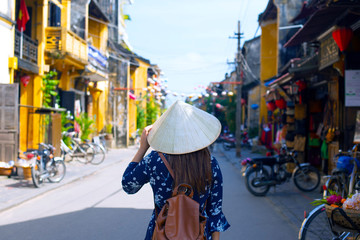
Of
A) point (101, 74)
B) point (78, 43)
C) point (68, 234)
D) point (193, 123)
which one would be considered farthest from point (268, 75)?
point (193, 123)

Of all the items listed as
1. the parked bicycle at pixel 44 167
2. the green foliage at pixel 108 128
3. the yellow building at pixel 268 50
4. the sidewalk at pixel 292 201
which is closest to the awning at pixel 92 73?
the green foliage at pixel 108 128

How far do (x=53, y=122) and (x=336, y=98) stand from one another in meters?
9.85

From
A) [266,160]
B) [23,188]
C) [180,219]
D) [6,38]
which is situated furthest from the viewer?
[6,38]

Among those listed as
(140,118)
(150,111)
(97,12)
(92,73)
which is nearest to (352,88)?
(92,73)

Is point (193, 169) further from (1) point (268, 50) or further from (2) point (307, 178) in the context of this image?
(1) point (268, 50)

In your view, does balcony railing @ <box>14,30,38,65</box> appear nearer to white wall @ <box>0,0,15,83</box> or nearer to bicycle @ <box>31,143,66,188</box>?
white wall @ <box>0,0,15,83</box>

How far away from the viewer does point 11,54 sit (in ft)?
44.0

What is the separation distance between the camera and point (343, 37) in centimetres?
819

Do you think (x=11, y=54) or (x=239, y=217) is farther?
(x=11, y=54)

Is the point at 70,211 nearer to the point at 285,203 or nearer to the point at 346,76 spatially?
the point at 285,203

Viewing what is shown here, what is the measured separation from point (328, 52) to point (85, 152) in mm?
11140

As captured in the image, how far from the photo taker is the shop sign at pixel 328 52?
8.77 m

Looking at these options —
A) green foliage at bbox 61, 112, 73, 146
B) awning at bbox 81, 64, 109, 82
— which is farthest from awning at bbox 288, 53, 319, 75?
awning at bbox 81, 64, 109, 82

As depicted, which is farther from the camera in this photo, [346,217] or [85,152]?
[85,152]
